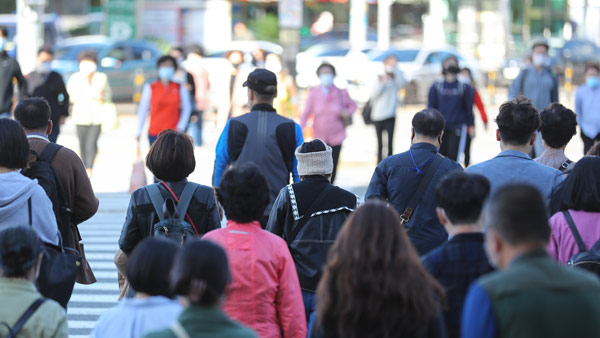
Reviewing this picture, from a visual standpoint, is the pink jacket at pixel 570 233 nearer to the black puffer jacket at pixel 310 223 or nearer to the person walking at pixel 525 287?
the black puffer jacket at pixel 310 223

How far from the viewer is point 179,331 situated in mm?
3246

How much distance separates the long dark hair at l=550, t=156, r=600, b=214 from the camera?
5.16 m

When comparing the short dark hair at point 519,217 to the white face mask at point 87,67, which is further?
the white face mask at point 87,67

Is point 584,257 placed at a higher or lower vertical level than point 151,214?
lower

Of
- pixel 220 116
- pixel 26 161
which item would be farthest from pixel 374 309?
pixel 220 116

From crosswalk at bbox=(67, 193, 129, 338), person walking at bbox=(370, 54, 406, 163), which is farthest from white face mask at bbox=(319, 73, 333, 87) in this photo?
crosswalk at bbox=(67, 193, 129, 338)

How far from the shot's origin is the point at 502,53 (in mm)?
47094

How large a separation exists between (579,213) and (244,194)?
182 cm

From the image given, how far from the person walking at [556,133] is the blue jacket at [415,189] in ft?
2.79

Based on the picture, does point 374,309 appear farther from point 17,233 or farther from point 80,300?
point 80,300

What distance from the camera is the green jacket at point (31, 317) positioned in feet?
13.0

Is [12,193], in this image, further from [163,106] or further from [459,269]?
[163,106]

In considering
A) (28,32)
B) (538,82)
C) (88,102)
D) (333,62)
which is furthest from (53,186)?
(333,62)

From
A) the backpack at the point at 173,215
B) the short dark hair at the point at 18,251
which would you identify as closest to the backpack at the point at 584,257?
the backpack at the point at 173,215
